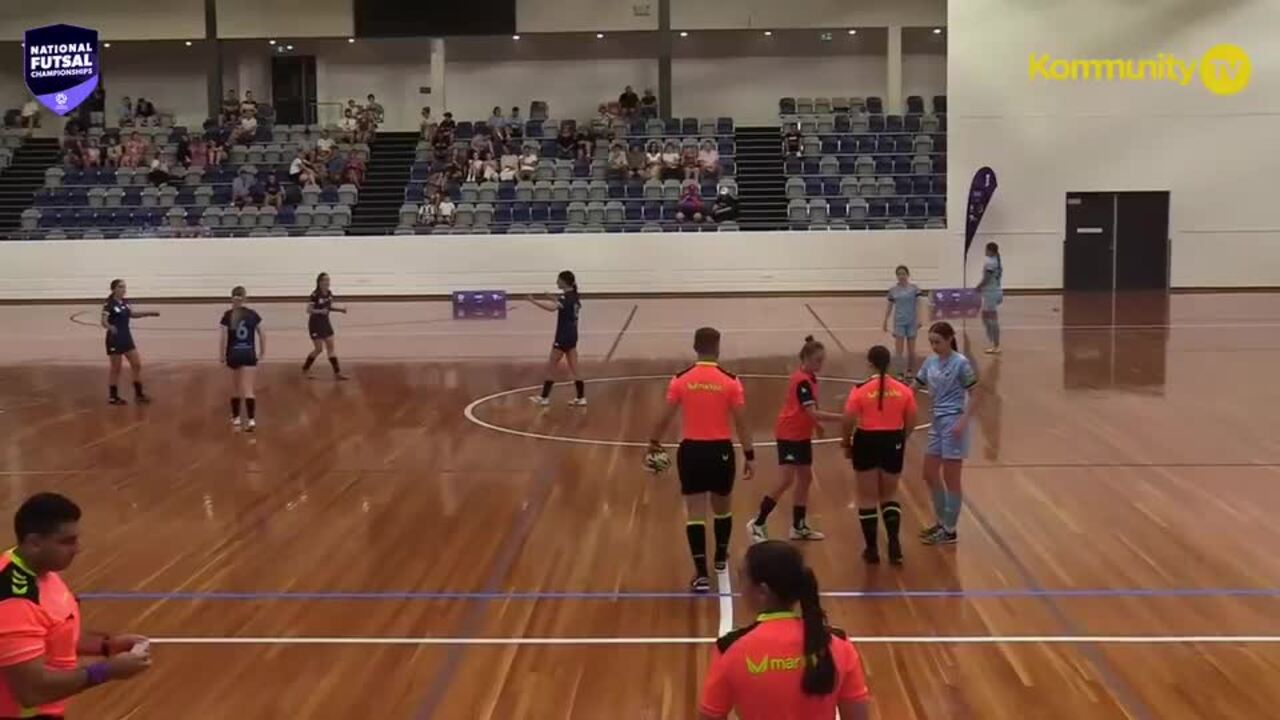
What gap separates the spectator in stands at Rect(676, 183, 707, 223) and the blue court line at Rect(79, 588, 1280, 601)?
24.3 meters

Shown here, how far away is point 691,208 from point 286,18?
545 inches

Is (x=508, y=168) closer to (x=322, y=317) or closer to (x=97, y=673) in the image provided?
(x=322, y=317)

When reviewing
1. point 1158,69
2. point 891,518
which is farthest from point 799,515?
point 1158,69

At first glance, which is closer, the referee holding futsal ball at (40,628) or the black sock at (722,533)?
the referee holding futsal ball at (40,628)

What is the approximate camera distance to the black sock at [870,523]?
847cm

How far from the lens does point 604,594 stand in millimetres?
7977

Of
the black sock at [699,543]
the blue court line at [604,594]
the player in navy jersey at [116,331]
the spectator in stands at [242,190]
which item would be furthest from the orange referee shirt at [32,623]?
the spectator in stands at [242,190]

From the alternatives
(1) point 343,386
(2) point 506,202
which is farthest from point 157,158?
(1) point 343,386

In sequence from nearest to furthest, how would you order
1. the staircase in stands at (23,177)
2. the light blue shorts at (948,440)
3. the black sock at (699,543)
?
1. the black sock at (699,543)
2. the light blue shorts at (948,440)
3. the staircase in stands at (23,177)

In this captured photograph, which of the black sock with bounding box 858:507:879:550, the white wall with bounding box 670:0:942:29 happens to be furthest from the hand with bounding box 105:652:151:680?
the white wall with bounding box 670:0:942:29

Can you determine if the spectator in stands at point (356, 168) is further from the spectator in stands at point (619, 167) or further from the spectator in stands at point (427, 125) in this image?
the spectator in stands at point (619, 167)

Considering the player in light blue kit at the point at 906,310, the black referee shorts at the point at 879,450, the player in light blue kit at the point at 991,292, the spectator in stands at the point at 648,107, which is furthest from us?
the spectator in stands at the point at 648,107

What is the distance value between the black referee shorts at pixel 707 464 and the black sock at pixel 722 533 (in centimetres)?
29

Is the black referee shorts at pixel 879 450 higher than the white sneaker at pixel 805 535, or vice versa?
the black referee shorts at pixel 879 450
